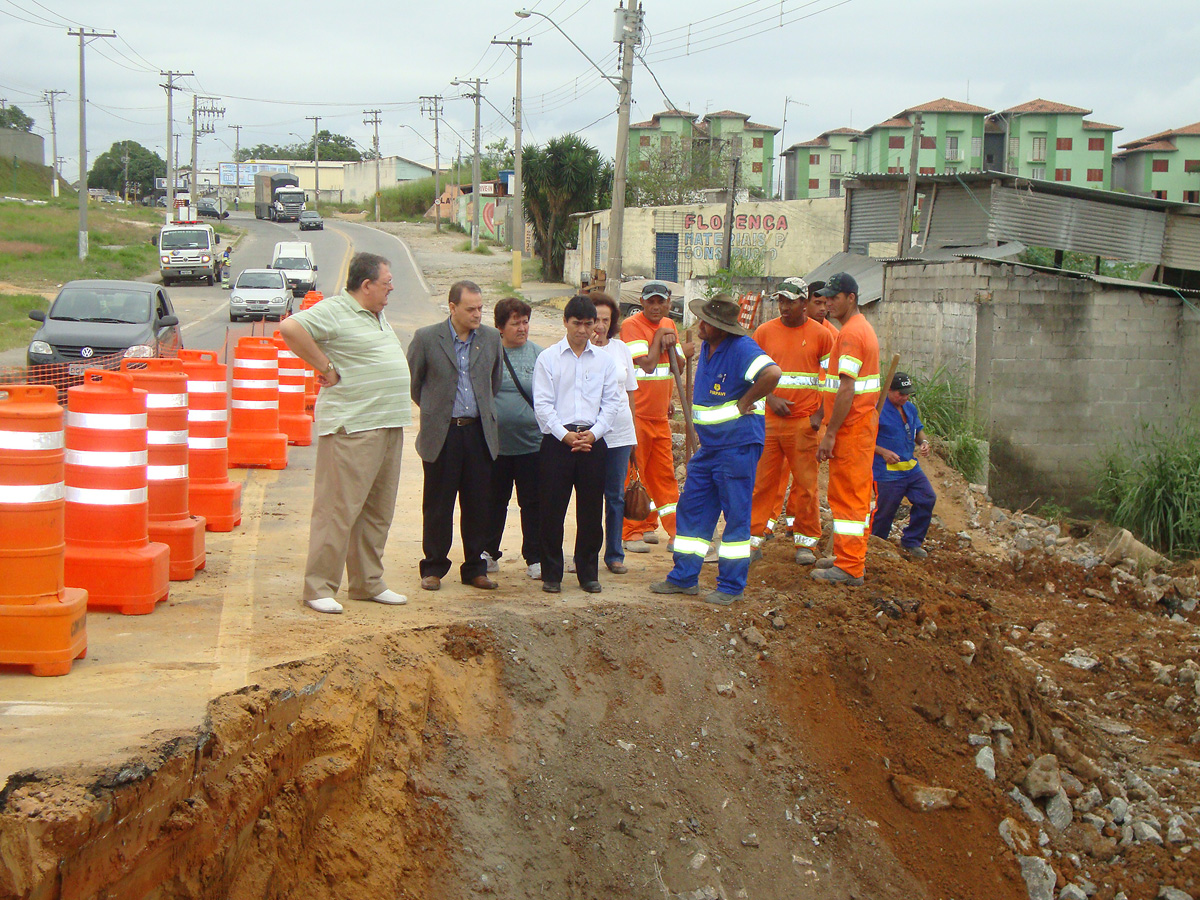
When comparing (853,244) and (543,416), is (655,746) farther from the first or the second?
(853,244)

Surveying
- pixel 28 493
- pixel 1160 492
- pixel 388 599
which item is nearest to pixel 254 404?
pixel 388 599

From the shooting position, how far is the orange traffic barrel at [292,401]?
470 inches

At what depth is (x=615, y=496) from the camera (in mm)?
7078

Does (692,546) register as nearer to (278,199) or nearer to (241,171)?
(278,199)

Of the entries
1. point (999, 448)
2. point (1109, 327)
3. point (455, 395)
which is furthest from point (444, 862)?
point (1109, 327)

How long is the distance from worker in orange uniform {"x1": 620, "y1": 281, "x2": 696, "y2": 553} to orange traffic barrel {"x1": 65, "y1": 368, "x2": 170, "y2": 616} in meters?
3.54

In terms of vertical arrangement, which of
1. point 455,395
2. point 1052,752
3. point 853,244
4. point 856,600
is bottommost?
point 1052,752

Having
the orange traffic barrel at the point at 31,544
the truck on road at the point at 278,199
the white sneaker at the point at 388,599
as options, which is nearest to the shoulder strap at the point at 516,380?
the white sneaker at the point at 388,599

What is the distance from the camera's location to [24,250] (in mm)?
43750

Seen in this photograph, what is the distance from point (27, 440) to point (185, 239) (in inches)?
1415

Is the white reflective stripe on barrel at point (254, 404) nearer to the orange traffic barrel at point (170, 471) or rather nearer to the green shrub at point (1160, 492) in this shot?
the orange traffic barrel at point (170, 471)

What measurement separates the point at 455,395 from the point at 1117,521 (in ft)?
31.7

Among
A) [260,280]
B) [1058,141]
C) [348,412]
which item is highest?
[1058,141]

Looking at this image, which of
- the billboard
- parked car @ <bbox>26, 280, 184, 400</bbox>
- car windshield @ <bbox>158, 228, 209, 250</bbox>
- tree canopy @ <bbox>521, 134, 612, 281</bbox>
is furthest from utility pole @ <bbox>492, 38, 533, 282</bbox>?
the billboard
